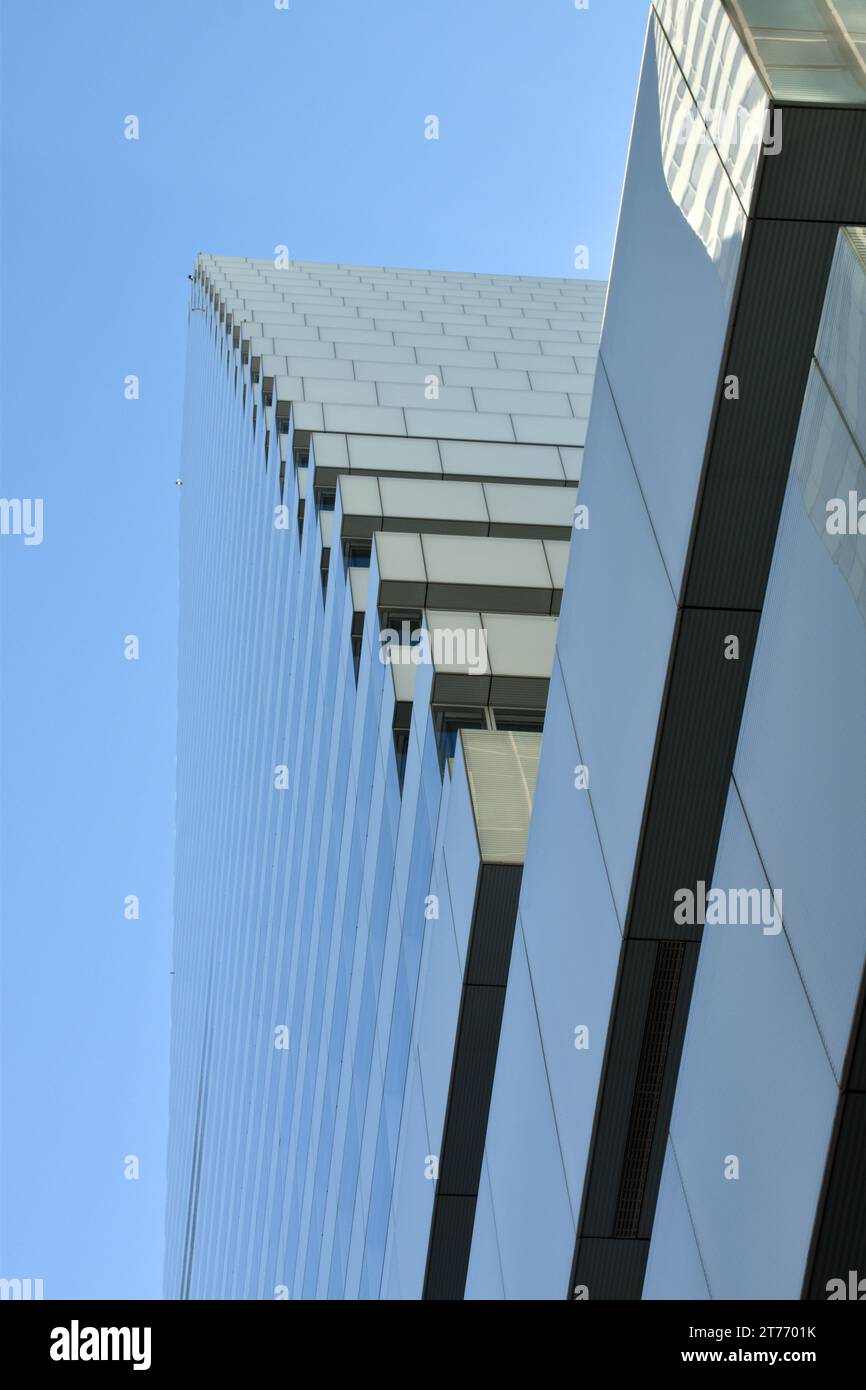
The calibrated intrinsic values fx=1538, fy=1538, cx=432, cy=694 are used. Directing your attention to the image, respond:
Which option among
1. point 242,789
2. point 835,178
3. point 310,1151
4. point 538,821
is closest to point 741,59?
point 835,178

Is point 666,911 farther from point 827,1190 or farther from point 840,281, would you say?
point 840,281

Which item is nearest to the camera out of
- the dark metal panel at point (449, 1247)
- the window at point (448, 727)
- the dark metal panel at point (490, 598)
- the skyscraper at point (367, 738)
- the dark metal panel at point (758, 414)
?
the dark metal panel at point (758, 414)

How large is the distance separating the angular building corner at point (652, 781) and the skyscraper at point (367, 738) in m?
0.11

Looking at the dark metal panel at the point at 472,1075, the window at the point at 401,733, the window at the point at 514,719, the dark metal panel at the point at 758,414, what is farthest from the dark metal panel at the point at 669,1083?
the window at the point at 401,733

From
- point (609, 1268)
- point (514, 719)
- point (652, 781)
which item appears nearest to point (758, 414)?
point (652, 781)

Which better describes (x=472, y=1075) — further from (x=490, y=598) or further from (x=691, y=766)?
(x=490, y=598)

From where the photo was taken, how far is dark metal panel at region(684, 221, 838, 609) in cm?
825

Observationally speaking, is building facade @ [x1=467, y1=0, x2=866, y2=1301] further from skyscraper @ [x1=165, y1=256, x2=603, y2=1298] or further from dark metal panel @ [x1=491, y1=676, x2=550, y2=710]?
dark metal panel @ [x1=491, y1=676, x2=550, y2=710]

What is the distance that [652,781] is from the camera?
1018cm

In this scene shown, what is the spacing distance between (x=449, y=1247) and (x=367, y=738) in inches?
407

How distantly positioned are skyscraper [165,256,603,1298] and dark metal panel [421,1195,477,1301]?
0.11ft

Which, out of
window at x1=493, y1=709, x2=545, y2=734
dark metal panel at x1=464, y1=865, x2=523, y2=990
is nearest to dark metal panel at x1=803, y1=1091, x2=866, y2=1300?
dark metal panel at x1=464, y1=865, x2=523, y2=990

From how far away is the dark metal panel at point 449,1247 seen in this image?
1828 centimetres

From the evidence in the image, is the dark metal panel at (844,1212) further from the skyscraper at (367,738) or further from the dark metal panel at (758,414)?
the skyscraper at (367,738)
